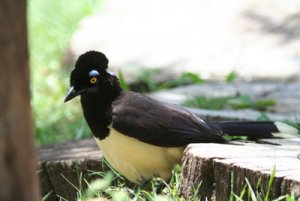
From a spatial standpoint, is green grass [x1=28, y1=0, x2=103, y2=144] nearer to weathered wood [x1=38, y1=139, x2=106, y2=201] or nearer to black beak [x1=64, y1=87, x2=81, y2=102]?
weathered wood [x1=38, y1=139, x2=106, y2=201]

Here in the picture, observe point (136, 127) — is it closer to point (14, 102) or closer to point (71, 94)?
point (71, 94)

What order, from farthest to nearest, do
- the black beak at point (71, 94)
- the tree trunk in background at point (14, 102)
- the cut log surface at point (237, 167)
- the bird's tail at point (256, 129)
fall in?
the bird's tail at point (256, 129) → the black beak at point (71, 94) → the cut log surface at point (237, 167) → the tree trunk in background at point (14, 102)

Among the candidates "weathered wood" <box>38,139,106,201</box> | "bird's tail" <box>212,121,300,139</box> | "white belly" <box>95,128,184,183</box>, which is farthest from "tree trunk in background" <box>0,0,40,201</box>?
"weathered wood" <box>38,139,106,201</box>

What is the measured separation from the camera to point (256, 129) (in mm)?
5547

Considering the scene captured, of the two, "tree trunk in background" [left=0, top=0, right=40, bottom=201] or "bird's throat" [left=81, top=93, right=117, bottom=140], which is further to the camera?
"bird's throat" [left=81, top=93, right=117, bottom=140]

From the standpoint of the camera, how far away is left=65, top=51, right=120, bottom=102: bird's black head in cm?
545

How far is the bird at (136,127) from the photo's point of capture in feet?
17.4

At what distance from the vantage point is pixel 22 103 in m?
2.78

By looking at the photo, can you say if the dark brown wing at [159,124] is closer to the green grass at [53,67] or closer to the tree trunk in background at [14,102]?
the green grass at [53,67]

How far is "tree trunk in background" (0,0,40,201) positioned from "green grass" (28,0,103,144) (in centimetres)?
487

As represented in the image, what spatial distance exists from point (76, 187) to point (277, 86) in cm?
326

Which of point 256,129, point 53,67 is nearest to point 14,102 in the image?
point 256,129

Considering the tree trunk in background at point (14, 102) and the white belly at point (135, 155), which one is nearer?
the tree trunk in background at point (14, 102)

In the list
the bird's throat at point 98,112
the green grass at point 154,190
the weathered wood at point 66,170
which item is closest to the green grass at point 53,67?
the weathered wood at point 66,170
